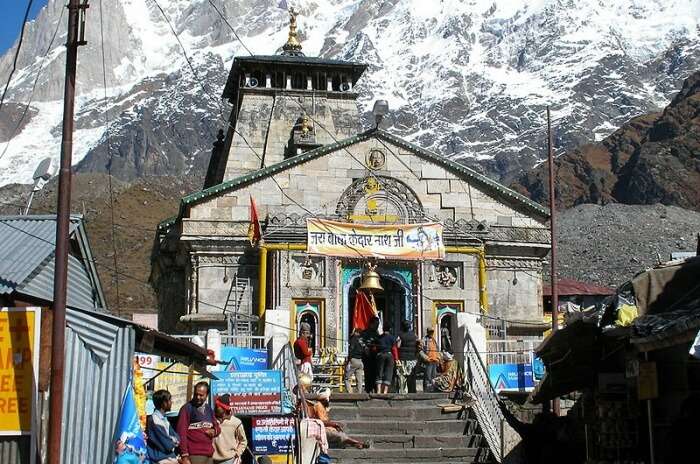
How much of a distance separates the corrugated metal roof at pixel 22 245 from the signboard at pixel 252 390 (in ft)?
11.9

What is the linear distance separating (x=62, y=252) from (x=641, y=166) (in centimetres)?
12260

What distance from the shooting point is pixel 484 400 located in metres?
20.2

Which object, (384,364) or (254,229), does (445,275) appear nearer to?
(254,229)

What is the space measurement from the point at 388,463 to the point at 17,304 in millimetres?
7415

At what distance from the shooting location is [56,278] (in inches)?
493

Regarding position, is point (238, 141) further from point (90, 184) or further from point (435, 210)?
point (90, 184)

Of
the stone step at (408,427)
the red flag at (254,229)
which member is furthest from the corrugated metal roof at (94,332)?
the red flag at (254,229)

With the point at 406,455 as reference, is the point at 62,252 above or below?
above

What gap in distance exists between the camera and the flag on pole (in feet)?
42.1

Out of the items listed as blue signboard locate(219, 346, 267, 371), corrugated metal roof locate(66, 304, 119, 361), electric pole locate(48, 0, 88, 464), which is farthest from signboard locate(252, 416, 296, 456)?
blue signboard locate(219, 346, 267, 371)

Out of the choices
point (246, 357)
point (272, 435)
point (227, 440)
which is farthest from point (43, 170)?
point (227, 440)

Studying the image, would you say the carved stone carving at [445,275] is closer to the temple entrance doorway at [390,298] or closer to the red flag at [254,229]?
the temple entrance doorway at [390,298]

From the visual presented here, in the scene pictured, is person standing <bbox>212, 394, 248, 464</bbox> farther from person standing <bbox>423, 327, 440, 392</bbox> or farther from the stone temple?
the stone temple

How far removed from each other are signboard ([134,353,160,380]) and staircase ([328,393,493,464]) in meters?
3.32
